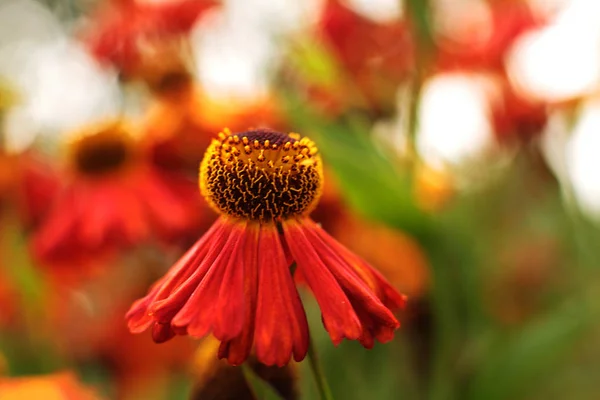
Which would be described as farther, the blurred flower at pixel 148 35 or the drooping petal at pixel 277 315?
the blurred flower at pixel 148 35

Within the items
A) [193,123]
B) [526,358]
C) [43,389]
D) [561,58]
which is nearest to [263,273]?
[43,389]

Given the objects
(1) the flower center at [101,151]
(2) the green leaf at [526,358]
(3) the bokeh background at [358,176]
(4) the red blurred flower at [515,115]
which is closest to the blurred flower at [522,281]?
(3) the bokeh background at [358,176]

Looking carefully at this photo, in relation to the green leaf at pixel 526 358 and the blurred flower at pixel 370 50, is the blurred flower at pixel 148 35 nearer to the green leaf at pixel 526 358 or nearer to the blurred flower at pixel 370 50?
the blurred flower at pixel 370 50

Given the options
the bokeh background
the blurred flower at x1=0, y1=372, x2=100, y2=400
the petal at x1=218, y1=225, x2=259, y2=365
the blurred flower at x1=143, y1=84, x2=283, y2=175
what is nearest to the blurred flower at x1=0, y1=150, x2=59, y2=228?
the bokeh background

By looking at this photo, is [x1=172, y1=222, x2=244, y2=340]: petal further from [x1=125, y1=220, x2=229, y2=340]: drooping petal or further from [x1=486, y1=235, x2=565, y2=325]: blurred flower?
[x1=486, y1=235, x2=565, y2=325]: blurred flower

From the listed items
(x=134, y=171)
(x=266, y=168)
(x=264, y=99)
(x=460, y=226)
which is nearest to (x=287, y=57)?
(x=264, y=99)

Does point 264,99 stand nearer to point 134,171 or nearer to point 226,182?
point 134,171
